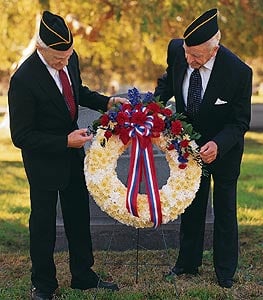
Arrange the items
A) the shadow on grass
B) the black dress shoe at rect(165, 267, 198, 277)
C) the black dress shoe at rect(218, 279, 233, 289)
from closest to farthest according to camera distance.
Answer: the black dress shoe at rect(218, 279, 233, 289) → the black dress shoe at rect(165, 267, 198, 277) → the shadow on grass

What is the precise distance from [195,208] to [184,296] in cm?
67

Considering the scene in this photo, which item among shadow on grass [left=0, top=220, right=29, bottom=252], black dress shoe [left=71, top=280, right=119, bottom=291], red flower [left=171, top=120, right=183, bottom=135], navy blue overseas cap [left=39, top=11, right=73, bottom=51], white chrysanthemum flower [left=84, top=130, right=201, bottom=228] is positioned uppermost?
navy blue overseas cap [left=39, top=11, right=73, bottom=51]

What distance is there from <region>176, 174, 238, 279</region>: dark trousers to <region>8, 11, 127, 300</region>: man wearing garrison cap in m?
0.74

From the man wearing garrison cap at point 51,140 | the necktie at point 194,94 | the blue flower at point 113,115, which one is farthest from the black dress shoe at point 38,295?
the necktie at point 194,94

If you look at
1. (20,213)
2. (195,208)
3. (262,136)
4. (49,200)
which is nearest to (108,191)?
(49,200)

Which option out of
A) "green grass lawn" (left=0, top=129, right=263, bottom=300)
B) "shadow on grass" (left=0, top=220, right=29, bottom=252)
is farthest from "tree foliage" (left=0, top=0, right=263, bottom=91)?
"shadow on grass" (left=0, top=220, right=29, bottom=252)

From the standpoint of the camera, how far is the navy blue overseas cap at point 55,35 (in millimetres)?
4605

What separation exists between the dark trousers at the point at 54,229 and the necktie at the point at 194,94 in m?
0.86

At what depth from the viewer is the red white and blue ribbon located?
4.89 meters

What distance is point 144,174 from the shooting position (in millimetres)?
4980

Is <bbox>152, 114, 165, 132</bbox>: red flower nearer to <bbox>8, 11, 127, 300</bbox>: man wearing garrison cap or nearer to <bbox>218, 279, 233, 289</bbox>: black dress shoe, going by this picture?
<bbox>8, 11, 127, 300</bbox>: man wearing garrison cap

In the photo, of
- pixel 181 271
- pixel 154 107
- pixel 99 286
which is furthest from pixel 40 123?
pixel 181 271

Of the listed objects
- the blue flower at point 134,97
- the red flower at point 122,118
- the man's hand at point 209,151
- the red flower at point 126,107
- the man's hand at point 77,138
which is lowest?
the man's hand at point 209,151

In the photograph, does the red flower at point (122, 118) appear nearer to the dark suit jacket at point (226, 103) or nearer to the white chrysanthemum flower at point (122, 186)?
the white chrysanthemum flower at point (122, 186)
